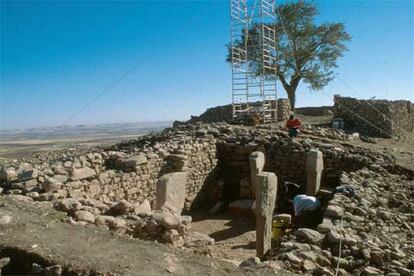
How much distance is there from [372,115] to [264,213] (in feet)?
42.4

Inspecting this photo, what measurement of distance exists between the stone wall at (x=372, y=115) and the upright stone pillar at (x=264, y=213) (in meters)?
11.4

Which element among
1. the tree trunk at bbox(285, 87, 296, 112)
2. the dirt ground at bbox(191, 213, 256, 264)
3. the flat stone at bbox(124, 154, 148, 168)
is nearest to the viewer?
the dirt ground at bbox(191, 213, 256, 264)

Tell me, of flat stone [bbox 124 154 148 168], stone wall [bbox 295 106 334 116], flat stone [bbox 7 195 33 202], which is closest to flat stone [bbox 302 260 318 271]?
flat stone [bbox 7 195 33 202]

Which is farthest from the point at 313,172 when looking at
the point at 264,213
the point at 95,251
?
the point at 95,251

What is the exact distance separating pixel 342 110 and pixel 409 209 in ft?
40.3

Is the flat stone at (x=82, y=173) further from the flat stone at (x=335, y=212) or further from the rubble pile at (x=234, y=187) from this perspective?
the flat stone at (x=335, y=212)

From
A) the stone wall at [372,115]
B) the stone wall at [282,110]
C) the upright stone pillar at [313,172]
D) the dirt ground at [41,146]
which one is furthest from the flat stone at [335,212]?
the dirt ground at [41,146]

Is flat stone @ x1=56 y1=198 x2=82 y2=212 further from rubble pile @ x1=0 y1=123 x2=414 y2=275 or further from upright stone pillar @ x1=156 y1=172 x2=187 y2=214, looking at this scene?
upright stone pillar @ x1=156 y1=172 x2=187 y2=214

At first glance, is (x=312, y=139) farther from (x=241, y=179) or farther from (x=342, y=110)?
(x=342, y=110)

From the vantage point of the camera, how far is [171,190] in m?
8.46

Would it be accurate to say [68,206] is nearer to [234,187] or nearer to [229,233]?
[229,233]

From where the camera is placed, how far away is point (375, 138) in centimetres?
1680

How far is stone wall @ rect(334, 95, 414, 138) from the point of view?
1775 centimetres

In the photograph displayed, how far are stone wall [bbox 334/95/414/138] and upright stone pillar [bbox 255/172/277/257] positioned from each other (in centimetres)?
1145
